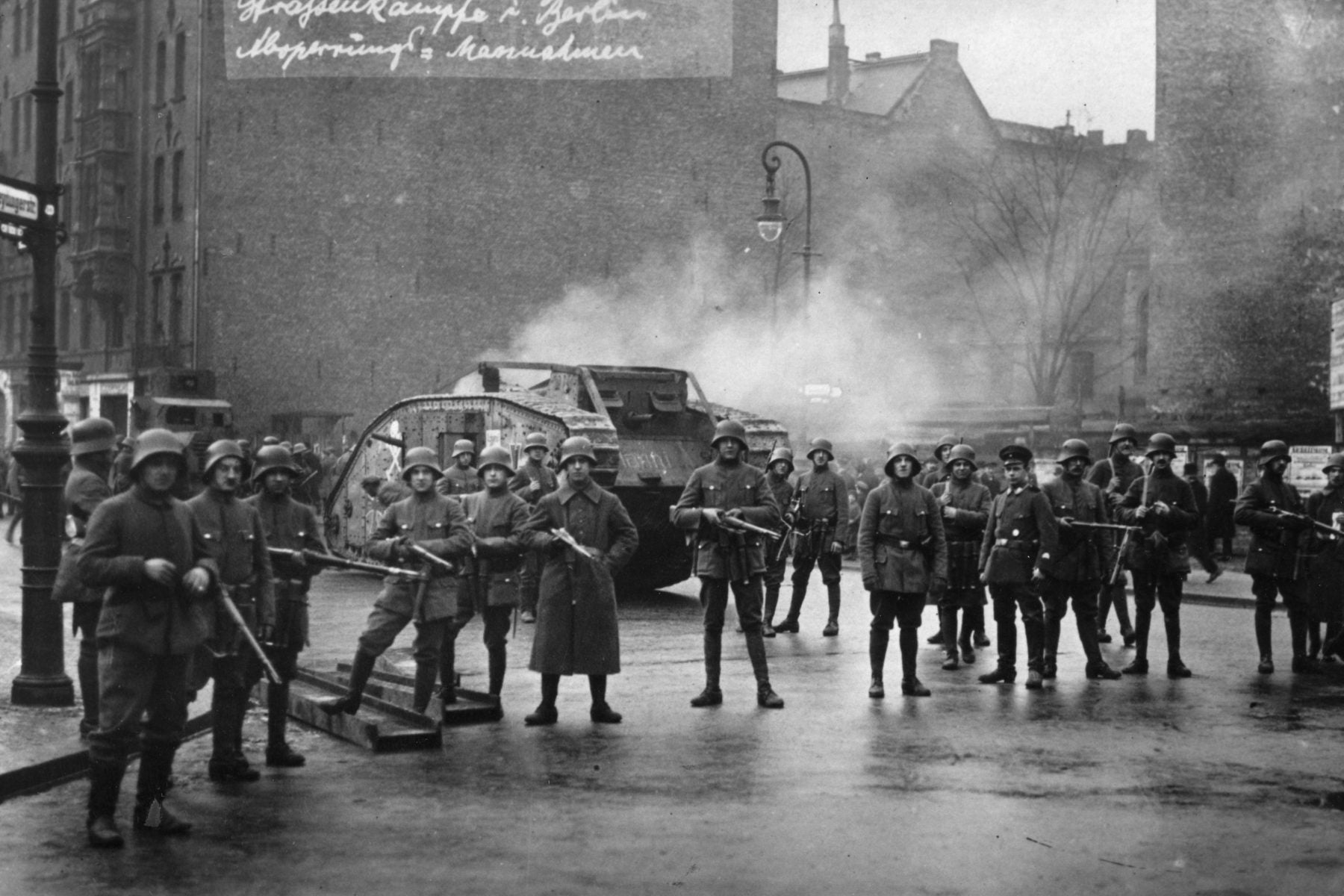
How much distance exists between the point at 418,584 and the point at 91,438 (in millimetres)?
2035

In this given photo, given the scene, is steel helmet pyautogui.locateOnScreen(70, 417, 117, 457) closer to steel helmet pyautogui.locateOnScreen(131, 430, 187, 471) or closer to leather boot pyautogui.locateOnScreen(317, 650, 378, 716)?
leather boot pyautogui.locateOnScreen(317, 650, 378, 716)

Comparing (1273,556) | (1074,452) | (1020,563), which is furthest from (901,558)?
(1273,556)

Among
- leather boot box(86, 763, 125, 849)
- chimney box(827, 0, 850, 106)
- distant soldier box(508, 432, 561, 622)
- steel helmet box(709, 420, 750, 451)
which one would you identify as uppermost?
chimney box(827, 0, 850, 106)

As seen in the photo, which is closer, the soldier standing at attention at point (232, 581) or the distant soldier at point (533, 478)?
the soldier standing at attention at point (232, 581)

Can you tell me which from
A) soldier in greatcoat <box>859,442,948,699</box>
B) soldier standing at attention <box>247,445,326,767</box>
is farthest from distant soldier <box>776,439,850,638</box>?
soldier standing at attention <box>247,445,326,767</box>

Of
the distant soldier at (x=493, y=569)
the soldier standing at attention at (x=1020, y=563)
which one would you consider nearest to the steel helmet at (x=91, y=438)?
the distant soldier at (x=493, y=569)

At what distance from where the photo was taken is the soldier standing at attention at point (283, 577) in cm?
891

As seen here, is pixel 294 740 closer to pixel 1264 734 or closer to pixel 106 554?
pixel 106 554

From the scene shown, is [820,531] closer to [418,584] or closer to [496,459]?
[496,459]

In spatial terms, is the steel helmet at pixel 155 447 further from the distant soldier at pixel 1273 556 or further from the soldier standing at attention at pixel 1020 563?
the distant soldier at pixel 1273 556

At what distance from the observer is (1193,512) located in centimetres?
1316

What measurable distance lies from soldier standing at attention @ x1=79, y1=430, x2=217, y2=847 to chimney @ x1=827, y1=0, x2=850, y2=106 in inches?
1949

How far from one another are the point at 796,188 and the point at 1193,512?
34402mm

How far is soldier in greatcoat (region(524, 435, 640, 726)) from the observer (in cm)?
1023
